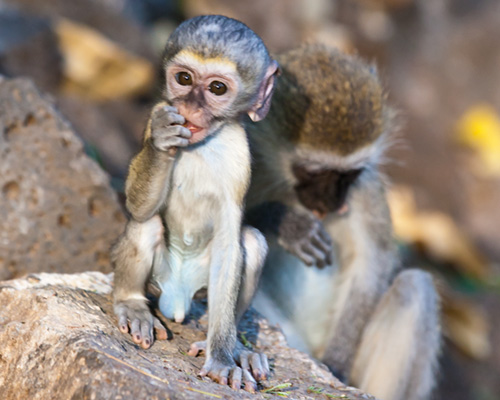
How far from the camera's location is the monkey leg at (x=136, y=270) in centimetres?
292

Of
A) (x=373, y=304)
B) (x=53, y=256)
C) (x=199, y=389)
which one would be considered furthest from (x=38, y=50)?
(x=199, y=389)

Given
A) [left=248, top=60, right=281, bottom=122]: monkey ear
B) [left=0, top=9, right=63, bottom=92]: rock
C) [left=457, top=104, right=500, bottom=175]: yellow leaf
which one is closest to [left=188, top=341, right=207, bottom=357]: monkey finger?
[left=248, top=60, right=281, bottom=122]: monkey ear

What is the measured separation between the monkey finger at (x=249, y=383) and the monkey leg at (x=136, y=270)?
0.39 metres

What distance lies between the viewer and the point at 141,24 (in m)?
9.34

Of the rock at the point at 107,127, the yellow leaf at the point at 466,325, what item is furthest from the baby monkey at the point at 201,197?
the yellow leaf at the point at 466,325

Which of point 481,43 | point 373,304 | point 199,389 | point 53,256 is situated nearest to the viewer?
point 199,389

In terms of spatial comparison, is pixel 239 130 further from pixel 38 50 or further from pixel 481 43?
pixel 481 43

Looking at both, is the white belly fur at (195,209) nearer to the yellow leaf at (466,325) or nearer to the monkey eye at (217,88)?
the monkey eye at (217,88)

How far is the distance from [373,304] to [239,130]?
2.06m

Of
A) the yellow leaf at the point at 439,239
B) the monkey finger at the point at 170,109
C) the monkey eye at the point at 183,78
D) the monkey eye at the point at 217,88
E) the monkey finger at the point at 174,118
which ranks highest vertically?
the yellow leaf at the point at 439,239

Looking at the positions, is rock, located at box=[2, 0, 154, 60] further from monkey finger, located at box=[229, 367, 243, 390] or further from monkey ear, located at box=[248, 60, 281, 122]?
monkey finger, located at box=[229, 367, 243, 390]

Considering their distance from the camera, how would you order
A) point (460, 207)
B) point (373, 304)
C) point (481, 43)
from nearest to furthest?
point (373, 304) < point (460, 207) < point (481, 43)


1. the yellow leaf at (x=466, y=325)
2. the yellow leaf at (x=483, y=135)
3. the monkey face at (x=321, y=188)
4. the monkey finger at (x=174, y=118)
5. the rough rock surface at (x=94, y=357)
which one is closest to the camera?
the rough rock surface at (x=94, y=357)

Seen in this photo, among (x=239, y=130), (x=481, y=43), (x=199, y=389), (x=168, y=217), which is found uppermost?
(x=481, y=43)
